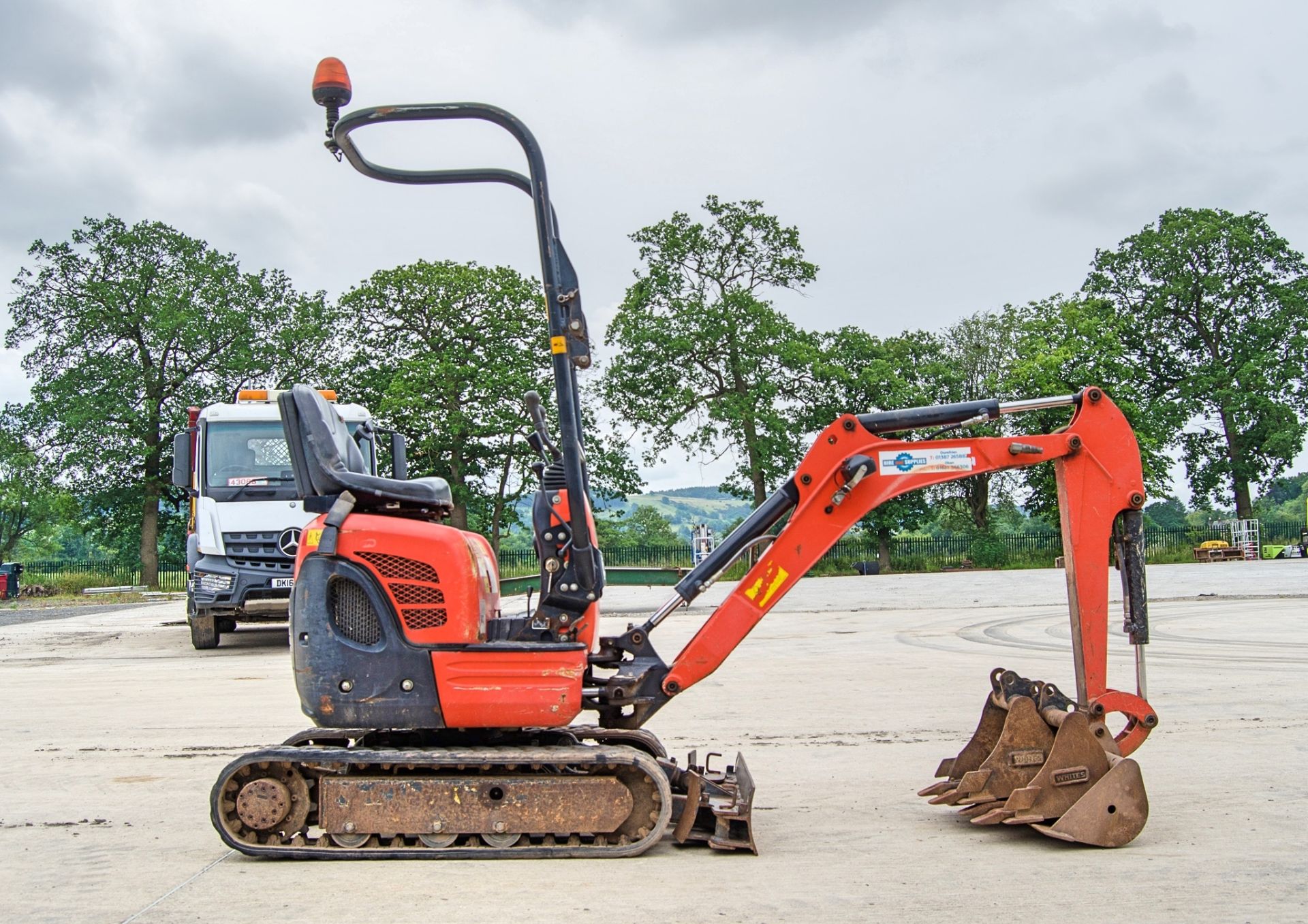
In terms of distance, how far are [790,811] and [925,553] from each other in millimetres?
38790

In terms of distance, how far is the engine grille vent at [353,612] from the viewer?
17.9 ft

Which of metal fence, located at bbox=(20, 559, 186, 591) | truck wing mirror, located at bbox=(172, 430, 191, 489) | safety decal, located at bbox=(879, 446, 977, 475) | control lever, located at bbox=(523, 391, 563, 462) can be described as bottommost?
metal fence, located at bbox=(20, 559, 186, 591)

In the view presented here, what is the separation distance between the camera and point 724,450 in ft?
138

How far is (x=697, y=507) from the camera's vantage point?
101500 millimetres

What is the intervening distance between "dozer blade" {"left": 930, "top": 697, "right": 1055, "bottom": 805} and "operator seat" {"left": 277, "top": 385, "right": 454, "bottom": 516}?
302 cm

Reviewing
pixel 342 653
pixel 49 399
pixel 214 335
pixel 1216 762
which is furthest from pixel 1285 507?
pixel 342 653

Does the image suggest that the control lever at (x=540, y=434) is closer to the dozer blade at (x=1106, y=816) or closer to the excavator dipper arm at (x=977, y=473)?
the excavator dipper arm at (x=977, y=473)

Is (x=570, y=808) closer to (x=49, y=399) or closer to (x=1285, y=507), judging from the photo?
(x=49, y=399)

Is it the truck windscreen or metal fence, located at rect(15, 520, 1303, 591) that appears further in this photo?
metal fence, located at rect(15, 520, 1303, 591)

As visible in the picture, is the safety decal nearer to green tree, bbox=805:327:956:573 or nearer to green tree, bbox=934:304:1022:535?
green tree, bbox=805:327:956:573

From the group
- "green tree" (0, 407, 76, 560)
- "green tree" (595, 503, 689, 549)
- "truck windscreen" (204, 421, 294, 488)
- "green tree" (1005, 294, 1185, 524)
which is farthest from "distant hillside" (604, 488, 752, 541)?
"truck windscreen" (204, 421, 294, 488)

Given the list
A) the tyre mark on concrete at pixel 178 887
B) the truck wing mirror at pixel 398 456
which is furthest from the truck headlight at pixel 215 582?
the tyre mark on concrete at pixel 178 887

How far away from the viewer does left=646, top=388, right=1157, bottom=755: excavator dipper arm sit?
5773 mm

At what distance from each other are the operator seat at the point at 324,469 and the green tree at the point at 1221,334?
45861 millimetres
